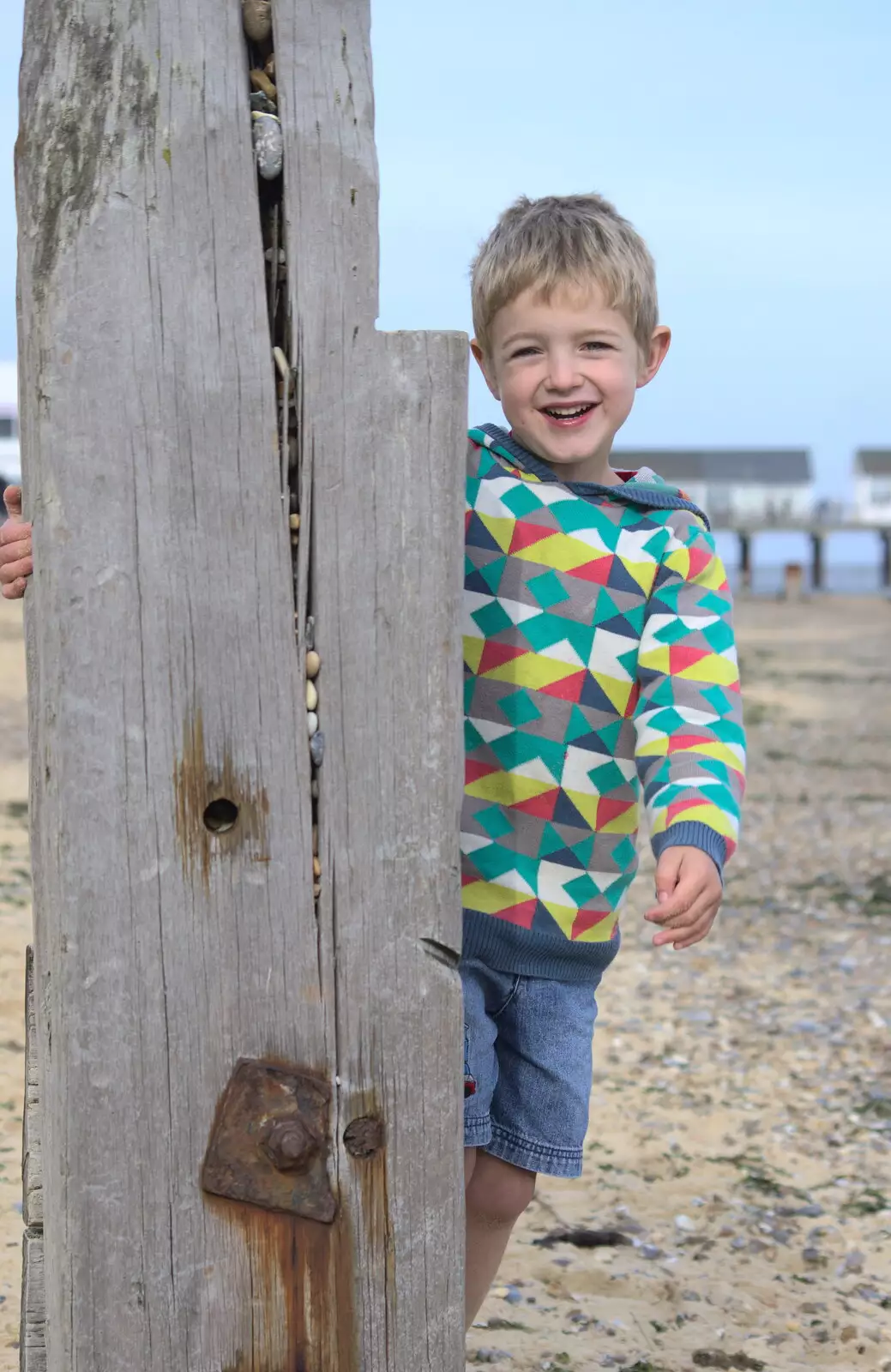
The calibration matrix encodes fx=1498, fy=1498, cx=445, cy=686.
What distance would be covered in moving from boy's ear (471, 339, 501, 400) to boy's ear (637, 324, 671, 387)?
27cm

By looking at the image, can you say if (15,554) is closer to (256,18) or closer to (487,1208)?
(256,18)

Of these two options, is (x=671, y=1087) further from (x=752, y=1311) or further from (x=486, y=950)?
(x=486, y=950)

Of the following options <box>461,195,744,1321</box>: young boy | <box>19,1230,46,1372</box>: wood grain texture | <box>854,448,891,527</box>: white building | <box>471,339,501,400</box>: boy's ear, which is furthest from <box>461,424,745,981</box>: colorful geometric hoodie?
<box>854,448,891,527</box>: white building

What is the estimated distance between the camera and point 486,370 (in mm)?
2779

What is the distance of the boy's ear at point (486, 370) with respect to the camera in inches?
108

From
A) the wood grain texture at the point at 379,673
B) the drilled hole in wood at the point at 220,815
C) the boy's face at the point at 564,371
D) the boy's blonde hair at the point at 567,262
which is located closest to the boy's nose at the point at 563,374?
the boy's face at the point at 564,371

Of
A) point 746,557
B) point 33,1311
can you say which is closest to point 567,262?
point 33,1311

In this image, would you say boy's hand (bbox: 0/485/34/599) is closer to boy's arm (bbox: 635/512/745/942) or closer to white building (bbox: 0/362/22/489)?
boy's arm (bbox: 635/512/745/942)

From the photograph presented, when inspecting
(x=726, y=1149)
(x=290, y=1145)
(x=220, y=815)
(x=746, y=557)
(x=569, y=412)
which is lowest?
(x=726, y=1149)

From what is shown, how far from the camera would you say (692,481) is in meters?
84.2

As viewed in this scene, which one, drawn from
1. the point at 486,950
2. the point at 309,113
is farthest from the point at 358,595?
the point at 486,950

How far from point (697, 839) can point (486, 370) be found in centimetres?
101

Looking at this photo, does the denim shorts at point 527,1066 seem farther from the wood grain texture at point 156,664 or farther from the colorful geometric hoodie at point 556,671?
the wood grain texture at point 156,664

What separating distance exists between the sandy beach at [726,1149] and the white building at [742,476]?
7221 cm
